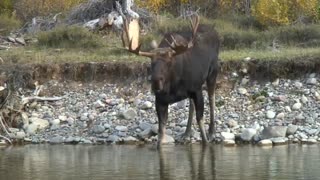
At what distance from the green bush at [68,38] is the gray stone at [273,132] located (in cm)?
1136

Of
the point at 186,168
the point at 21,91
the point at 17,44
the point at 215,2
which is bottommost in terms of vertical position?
the point at 186,168

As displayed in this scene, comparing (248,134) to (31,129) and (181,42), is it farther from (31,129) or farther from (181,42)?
(31,129)

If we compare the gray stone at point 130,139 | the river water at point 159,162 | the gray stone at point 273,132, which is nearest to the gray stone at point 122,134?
the gray stone at point 130,139

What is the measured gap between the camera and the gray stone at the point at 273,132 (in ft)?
50.4

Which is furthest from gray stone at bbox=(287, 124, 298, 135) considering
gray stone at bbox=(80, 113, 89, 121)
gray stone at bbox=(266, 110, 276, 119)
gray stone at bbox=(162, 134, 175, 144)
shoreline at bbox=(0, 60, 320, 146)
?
gray stone at bbox=(80, 113, 89, 121)

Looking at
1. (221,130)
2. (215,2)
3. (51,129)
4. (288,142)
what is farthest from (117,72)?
(215,2)

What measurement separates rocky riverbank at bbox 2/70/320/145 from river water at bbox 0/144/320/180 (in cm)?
80

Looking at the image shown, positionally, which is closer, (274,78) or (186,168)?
(186,168)

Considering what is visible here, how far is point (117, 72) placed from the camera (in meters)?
20.6

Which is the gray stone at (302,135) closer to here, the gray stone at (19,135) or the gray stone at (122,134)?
the gray stone at (122,134)

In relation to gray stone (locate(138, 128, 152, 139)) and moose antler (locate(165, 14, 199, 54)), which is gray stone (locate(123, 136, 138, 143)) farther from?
moose antler (locate(165, 14, 199, 54))

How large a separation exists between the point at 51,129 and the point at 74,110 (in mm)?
1304

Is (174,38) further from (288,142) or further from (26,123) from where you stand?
(26,123)

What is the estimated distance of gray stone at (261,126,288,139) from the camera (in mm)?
15352
